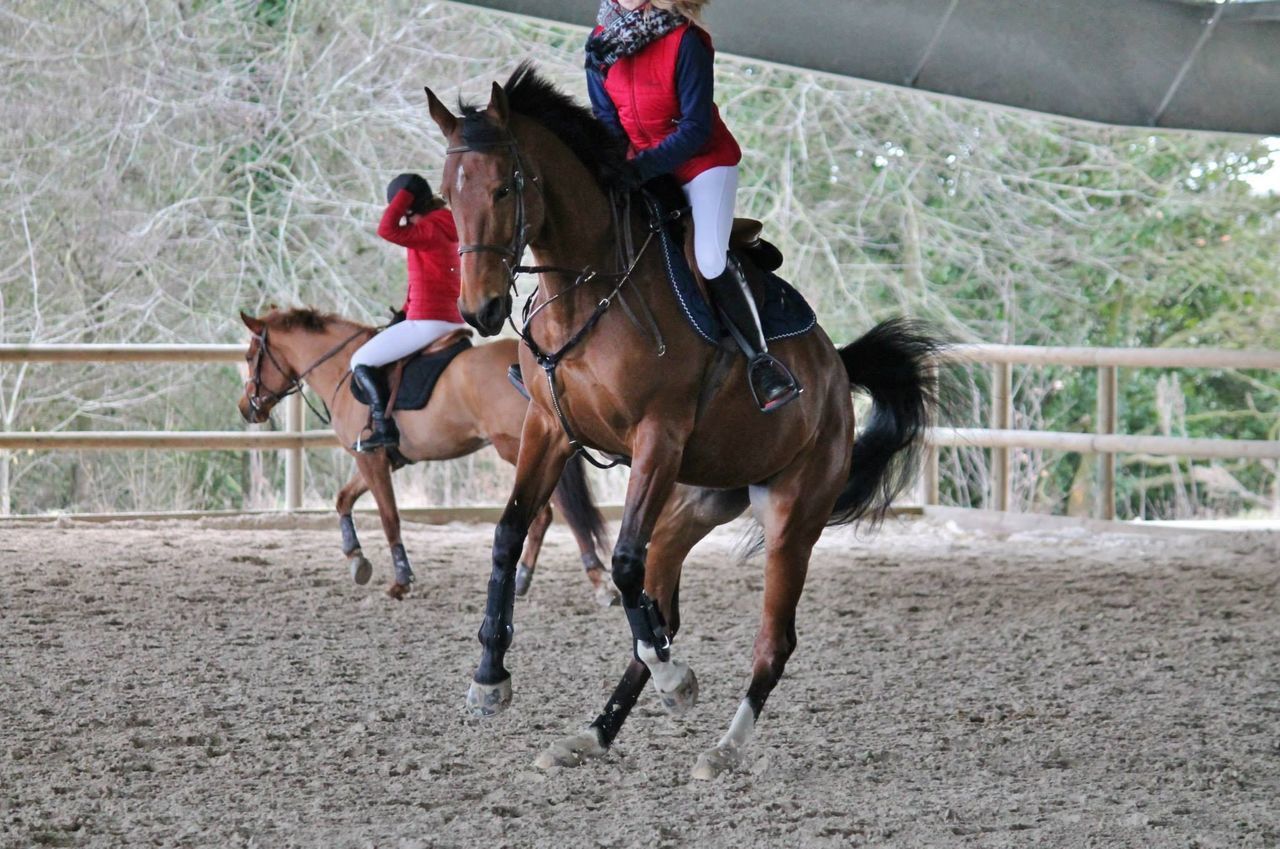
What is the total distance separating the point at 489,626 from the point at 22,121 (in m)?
11.0

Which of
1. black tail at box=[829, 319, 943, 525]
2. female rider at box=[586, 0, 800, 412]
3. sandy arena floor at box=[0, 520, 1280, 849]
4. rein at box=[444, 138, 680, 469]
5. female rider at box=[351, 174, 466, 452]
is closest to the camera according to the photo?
sandy arena floor at box=[0, 520, 1280, 849]

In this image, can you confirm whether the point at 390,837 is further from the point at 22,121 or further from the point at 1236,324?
the point at 1236,324

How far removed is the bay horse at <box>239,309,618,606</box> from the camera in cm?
722

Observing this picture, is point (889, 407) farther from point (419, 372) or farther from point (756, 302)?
point (419, 372)

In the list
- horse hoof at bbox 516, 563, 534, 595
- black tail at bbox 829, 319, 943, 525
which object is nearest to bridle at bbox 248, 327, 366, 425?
horse hoof at bbox 516, 563, 534, 595

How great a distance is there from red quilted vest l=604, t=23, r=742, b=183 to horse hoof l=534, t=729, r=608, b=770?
5.72 feet

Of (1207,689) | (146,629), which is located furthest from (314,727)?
(1207,689)

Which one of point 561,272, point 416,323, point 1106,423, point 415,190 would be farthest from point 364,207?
point 561,272

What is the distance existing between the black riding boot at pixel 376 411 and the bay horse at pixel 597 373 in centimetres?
342

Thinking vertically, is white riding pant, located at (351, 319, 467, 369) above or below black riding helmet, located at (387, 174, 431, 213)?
below

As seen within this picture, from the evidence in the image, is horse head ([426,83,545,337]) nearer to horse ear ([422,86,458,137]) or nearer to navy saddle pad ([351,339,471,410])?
horse ear ([422,86,458,137])

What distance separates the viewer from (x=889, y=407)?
5.37 m

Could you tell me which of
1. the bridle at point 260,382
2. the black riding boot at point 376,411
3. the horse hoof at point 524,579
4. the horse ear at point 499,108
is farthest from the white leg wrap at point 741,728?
the bridle at point 260,382

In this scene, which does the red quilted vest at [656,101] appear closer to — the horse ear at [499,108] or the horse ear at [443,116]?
the horse ear at [499,108]
